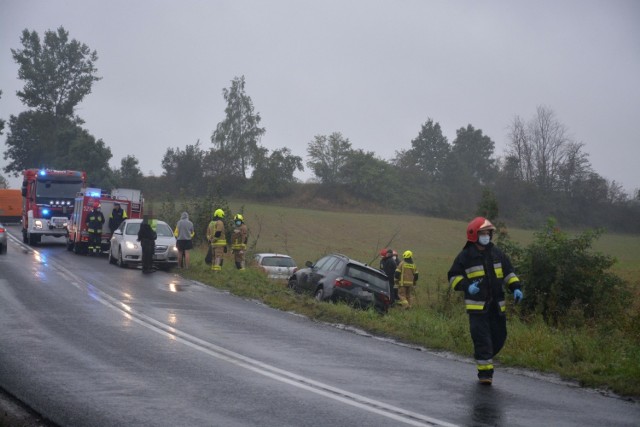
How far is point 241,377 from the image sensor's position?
909cm

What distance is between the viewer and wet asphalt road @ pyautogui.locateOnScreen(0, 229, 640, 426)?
7309 millimetres

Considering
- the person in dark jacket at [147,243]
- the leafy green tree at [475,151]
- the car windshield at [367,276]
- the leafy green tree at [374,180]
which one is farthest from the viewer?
the leafy green tree at [475,151]

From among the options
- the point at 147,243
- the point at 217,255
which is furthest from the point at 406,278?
the point at 147,243

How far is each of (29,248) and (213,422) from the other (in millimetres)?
28186

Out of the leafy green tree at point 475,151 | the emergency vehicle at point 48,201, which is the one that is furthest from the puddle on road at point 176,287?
the leafy green tree at point 475,151

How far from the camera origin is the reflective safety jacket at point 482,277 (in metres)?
9.37

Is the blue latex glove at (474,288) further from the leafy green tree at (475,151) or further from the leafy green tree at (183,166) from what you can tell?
the leafy green tree at (475,151)

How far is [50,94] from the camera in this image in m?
82.5

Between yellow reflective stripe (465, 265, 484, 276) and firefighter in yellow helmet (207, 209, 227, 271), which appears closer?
yellow reflective stripe (465, 265, 484, 276)

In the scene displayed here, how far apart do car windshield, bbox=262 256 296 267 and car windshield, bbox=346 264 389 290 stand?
9.89m

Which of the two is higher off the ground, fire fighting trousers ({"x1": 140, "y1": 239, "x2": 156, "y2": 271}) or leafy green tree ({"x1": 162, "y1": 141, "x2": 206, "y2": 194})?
leafy green tree ({"x1": 162, "y1": 141, "x2": 206, "y2": 194})

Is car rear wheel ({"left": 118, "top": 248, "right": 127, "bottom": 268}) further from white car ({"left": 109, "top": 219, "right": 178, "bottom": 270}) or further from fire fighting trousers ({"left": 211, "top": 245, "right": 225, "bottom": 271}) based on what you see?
fire fighting trousers ({"left": 211, "top": 245, "right": 225, "bottom": 271})

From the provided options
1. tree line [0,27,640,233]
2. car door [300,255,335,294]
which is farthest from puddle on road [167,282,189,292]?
tree line [0,27,640,233]

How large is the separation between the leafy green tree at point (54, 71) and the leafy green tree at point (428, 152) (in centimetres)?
4927
